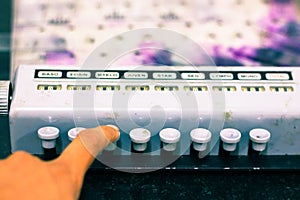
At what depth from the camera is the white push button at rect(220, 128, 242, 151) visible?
3.45 feet

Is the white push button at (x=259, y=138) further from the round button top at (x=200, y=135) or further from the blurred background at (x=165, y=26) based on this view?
the blurred background at (x=165, y=26)

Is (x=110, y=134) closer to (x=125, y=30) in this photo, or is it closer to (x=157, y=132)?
(x=157, y=132)

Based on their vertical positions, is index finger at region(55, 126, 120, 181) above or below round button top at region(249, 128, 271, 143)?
above

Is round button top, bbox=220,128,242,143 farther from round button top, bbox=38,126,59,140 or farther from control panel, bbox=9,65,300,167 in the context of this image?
round button top, bbox=38,126,59,140

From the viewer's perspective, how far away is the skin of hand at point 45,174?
0.76 metres

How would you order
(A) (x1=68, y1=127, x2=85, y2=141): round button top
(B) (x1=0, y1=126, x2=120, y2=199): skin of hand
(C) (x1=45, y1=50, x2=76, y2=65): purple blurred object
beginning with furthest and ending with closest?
(C) (x1=45, y1=50, x2=76, y2=65): purple blurred object < (A) (x1=68, y1=127, x2=85, y2=141): round button top < (B) (x1=0, y1=126, x2=120, y2=199): skin of hand

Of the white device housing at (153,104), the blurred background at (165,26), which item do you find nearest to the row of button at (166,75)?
the white device housing at (153,104)

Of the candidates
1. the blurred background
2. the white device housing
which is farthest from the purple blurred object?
the white device housing

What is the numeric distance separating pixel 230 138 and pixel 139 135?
0.54 ft

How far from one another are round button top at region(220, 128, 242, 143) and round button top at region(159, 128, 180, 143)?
0.08 meters

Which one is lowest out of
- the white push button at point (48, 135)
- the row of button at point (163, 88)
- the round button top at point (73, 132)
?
the white push button at point (48, 135)

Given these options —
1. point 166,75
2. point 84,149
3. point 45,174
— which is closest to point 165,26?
point 166,75

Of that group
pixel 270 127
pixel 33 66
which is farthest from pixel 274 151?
pixel 33 66

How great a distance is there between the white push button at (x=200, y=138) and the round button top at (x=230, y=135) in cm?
3
